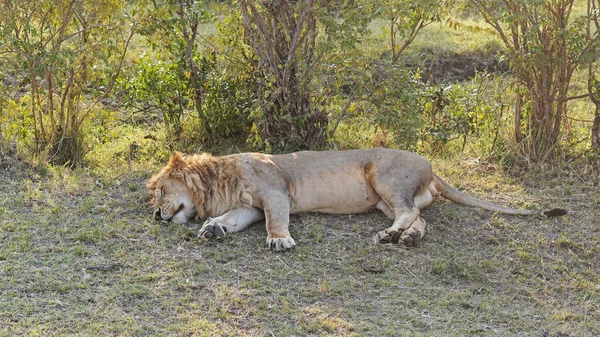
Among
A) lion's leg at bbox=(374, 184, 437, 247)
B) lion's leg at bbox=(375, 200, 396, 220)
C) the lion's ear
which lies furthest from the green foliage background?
the lion's ear

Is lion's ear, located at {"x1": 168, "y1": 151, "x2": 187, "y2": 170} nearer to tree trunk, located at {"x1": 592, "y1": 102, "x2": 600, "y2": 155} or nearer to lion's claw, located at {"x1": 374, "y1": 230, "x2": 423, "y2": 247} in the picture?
lion's claw, located at {"x1": 374, "y1": 230, "x2": 423, "y2": 247}

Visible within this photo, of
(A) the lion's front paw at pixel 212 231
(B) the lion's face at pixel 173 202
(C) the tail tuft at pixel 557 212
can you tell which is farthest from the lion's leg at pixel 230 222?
(C) the tail tuft at pixel 557 212

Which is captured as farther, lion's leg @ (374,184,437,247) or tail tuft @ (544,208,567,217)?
tail tuft @ (544,208,567,217)

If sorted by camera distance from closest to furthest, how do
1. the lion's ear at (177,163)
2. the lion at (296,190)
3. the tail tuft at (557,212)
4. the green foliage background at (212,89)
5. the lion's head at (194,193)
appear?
the lion at (296,190), the lion's head at (194,193), the lion's ear at (177,163), the tail tuft at (557,212), the green foliage background at (212,89)

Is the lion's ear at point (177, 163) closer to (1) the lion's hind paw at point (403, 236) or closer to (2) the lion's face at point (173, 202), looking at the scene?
(2) the lion's face at point (173, 202)

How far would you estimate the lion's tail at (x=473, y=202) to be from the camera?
18.2ft

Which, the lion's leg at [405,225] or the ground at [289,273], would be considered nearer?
the ground at [289,273]

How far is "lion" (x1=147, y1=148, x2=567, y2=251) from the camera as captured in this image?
516 cm

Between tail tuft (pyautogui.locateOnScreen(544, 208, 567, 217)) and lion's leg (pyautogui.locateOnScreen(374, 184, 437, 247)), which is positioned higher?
lion's leg (pyautogui.locateOnScreen(374, 184, 437, 247))

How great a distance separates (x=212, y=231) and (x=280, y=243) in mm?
437

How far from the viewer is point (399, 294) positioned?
442 centimetres

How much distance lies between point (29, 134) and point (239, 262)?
2914 mm

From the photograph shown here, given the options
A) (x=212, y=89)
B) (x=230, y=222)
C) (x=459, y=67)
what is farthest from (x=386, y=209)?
(x=459, y=67)

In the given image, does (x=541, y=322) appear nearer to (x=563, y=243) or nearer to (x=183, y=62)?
(x=563, y=243)
